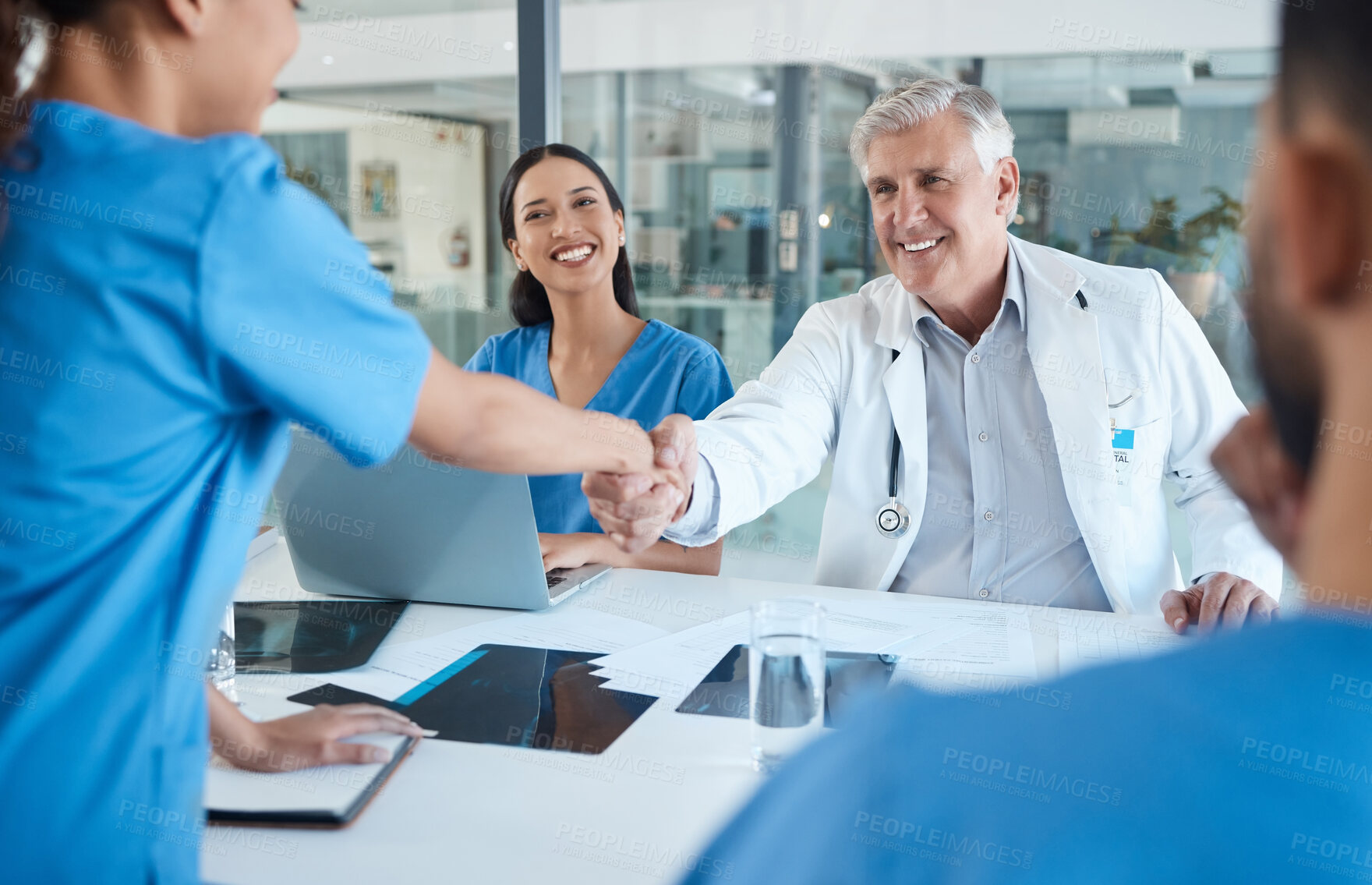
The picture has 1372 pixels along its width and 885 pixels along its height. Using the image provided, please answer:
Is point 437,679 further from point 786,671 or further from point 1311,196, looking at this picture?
point 1311,196

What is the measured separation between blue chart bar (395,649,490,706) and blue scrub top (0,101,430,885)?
444 mm

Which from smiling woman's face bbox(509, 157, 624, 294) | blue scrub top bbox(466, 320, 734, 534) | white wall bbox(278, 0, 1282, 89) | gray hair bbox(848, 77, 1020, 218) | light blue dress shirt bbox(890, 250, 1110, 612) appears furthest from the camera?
white wall bbox(278, 0, 1282, 89)

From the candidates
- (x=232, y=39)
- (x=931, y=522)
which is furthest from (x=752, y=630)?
(x=931, y=522)

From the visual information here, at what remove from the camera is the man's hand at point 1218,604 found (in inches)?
59.4

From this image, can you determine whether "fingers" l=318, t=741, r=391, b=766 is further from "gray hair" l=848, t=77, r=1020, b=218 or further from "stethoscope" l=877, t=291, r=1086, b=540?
"gray hair" l=848, t=77, r=1020, b=218

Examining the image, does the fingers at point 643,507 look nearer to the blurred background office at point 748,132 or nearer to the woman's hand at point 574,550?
the woman's hand at point 574,550

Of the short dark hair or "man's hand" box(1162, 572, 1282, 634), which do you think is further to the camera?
"man's hand" box(1162, 572, 1282, 634)

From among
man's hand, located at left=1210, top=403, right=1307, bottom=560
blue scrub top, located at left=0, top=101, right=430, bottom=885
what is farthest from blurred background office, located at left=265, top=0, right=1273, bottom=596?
man's hand, located at left=1210, top=403, right=1307, bottom=560

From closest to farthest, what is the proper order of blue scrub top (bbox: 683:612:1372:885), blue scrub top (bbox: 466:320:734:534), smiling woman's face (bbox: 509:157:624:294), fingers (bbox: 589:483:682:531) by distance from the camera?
blue scrub top (bbox: 683:612:1372:885), fingers (bbox: 589:483:682:531), blue scrub top (bbox: 466:320:734:534), smiling woman's face (bbox: 509:157:624:294)

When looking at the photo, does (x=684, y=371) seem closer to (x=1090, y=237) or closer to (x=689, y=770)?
(x=689, y=770)

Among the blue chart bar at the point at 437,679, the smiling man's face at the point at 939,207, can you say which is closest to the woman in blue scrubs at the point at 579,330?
the smiling man's face at the point at 939,207

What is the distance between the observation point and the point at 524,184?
257 centimetres

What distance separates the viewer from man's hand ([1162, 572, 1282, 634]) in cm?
151

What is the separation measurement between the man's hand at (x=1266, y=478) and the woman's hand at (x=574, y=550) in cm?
147
